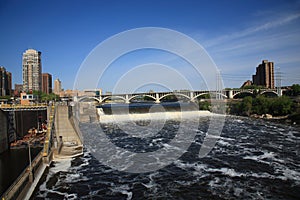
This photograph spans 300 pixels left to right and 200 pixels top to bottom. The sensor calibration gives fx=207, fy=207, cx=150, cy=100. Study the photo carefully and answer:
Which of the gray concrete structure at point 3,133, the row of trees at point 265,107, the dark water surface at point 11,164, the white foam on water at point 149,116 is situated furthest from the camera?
the row of trees at point 265,107

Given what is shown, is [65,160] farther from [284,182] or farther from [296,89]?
[296,89]

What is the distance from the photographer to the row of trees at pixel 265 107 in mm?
32000

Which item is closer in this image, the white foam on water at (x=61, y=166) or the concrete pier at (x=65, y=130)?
the white foam on water at (x=61, y=166)

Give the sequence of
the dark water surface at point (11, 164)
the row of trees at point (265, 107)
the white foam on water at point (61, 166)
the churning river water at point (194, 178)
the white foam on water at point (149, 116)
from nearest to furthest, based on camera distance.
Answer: the churning river water at point (194, 178) < the dark water surface at point (11, 164) < the white foam on water at point (61, 166) < the white foam on water at point (149, 116) < the row of trees at point (265, 107)

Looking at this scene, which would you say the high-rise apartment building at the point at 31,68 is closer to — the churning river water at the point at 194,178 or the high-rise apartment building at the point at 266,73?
the churning river water at the point at 194,178

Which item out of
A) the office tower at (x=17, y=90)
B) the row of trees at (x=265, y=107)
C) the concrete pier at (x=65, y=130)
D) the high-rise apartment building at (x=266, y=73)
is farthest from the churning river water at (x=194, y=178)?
the high-rise apartment building at (x=266, y=73)

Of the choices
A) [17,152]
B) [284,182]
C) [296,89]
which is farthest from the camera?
[296,89]

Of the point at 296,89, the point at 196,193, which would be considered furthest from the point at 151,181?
the point at 296,89

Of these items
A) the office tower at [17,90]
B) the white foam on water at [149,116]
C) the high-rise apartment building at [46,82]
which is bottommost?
the white foam on water at [149,116]

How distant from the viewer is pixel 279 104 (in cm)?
3266

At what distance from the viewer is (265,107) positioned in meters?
34.9

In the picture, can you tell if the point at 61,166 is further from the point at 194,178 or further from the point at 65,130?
the point at 194,178

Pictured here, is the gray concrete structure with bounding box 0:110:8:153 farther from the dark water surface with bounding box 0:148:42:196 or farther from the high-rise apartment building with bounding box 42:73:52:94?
the high-rise apartment building with bounding box 42:73:52:94

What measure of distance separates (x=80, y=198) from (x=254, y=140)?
1462 cm
